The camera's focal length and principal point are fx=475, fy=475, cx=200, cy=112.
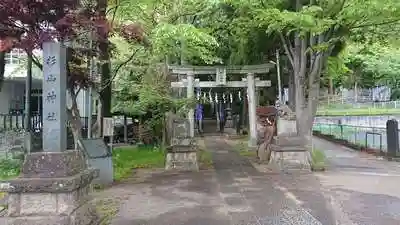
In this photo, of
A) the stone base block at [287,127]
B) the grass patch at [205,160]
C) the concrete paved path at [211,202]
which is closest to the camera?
the concrete paved path at [211,202]

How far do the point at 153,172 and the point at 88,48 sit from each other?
4.67 meters

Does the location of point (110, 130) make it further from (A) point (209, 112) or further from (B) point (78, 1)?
(A) point (209, 112)

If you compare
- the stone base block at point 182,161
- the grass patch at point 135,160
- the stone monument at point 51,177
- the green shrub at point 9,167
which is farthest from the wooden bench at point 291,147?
the stone monument at point 51,177

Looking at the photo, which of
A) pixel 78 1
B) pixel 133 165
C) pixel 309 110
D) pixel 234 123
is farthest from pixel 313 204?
pixel 234 123

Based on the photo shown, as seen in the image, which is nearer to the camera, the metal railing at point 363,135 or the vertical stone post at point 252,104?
the metal railing at point 363,135

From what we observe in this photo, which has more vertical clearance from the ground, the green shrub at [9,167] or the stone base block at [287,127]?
the stone base block at [287,127]

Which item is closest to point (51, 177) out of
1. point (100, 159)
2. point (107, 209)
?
point (107, 209)

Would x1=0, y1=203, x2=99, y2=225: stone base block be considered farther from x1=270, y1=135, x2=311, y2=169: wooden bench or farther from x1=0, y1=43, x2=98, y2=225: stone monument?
x1=270, y1=135, x2=311, y2=169: wooden bench

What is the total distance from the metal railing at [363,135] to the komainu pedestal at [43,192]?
17.0 m

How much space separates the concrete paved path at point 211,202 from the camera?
25.2 feet

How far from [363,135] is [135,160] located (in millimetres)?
11963

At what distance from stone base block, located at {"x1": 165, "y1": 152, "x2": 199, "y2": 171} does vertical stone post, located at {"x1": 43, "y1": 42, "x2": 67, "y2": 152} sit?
8513mm

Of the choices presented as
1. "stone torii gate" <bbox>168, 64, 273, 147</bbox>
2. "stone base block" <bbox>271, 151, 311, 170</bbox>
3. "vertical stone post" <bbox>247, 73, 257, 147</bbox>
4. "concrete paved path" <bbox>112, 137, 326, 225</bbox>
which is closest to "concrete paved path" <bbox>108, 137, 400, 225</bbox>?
"concrete paved path" <bbox>112, 137, 326, 225</bbox>

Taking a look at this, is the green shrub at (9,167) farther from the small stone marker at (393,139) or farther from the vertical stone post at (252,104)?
the small stone marker at (393,139)
